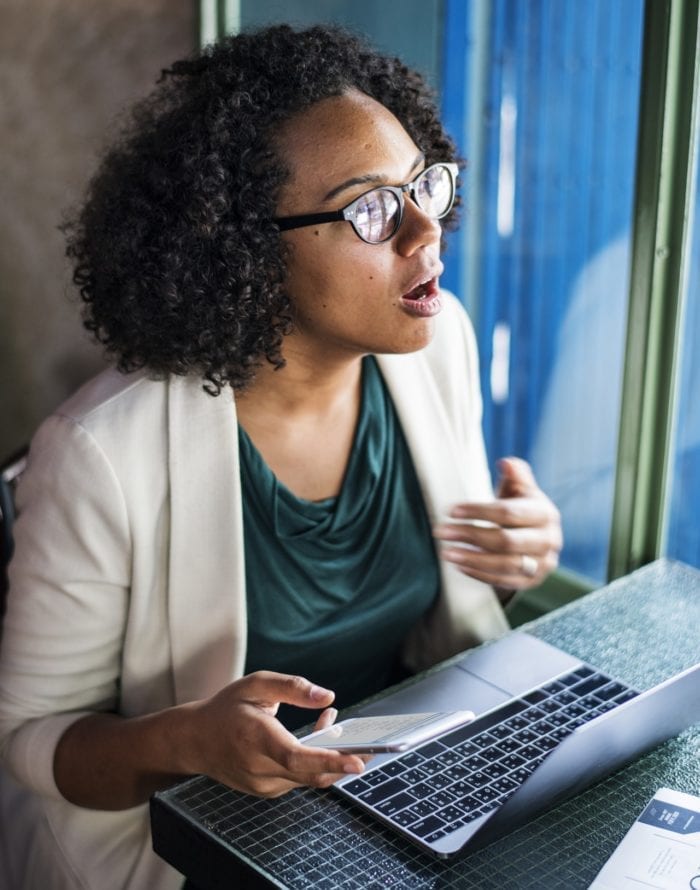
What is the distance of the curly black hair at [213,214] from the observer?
4.73 ft

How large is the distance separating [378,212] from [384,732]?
0.69m

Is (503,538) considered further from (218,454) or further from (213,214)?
(213,214)

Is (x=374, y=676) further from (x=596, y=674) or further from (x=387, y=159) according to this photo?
(x=387, y=159)

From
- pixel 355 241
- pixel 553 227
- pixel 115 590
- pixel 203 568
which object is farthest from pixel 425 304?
pixel 553 227

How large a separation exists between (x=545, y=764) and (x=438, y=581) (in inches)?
26.8

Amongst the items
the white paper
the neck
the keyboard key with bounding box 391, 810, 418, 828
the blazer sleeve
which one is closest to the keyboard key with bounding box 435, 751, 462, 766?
the keyboard key with bounding box 391, 810, 418, 828

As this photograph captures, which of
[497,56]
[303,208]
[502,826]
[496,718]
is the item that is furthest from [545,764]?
[497,56]

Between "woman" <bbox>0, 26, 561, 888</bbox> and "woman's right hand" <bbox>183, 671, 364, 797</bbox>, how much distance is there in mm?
86

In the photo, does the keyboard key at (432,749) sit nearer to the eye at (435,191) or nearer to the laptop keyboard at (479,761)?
the laptop keyboard at (479,761)

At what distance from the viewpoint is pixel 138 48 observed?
2.39m

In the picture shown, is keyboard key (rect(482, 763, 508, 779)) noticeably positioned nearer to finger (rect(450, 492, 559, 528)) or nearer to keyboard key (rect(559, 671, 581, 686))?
keyboard key (rect(559, 671, 581, 686))

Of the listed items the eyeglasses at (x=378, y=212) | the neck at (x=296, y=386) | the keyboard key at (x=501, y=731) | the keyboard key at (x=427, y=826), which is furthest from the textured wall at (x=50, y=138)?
the keyboard key at (x=427, y=826)

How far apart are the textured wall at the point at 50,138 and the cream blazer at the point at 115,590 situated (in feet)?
3.00

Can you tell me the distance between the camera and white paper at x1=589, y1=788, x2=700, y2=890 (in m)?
1.01
